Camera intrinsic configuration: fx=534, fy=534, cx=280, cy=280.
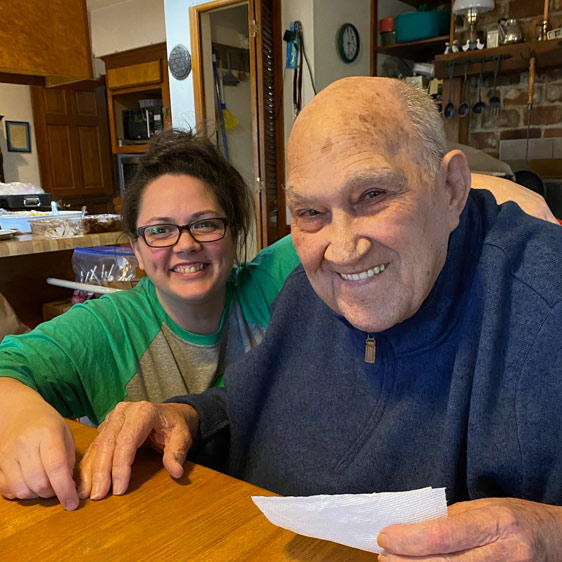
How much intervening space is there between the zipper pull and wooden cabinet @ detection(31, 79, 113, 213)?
259 inches

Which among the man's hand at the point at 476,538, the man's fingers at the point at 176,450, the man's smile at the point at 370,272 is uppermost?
the man's smile at the point at 370,272

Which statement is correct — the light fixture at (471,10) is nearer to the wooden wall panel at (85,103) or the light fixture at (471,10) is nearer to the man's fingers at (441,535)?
the man's fingers at (441,535)

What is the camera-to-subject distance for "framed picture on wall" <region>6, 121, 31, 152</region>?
21.6 ft

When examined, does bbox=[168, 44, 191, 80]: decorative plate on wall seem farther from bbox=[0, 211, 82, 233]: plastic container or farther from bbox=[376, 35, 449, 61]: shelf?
bbox=[0, 211, 82, 233]: plastic container

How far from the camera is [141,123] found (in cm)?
604

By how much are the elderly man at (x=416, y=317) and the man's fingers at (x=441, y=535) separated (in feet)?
0.13

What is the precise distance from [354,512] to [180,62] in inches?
176

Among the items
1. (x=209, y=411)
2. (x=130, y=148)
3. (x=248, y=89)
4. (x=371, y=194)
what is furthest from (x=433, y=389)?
(x=130, y=148)

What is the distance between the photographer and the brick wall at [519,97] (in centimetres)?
336

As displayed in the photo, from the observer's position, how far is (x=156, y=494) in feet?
2.42

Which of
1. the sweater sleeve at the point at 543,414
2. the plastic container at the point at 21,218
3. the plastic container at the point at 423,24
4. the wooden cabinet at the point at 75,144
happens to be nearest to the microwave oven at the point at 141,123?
the wooden cabinet at the point at 75,144

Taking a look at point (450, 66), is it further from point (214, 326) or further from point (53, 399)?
point (53, 399)

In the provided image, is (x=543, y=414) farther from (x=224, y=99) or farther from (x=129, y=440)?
(x=224, y=99)

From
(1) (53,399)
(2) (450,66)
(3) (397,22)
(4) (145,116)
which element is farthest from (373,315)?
(4) (145,116)
